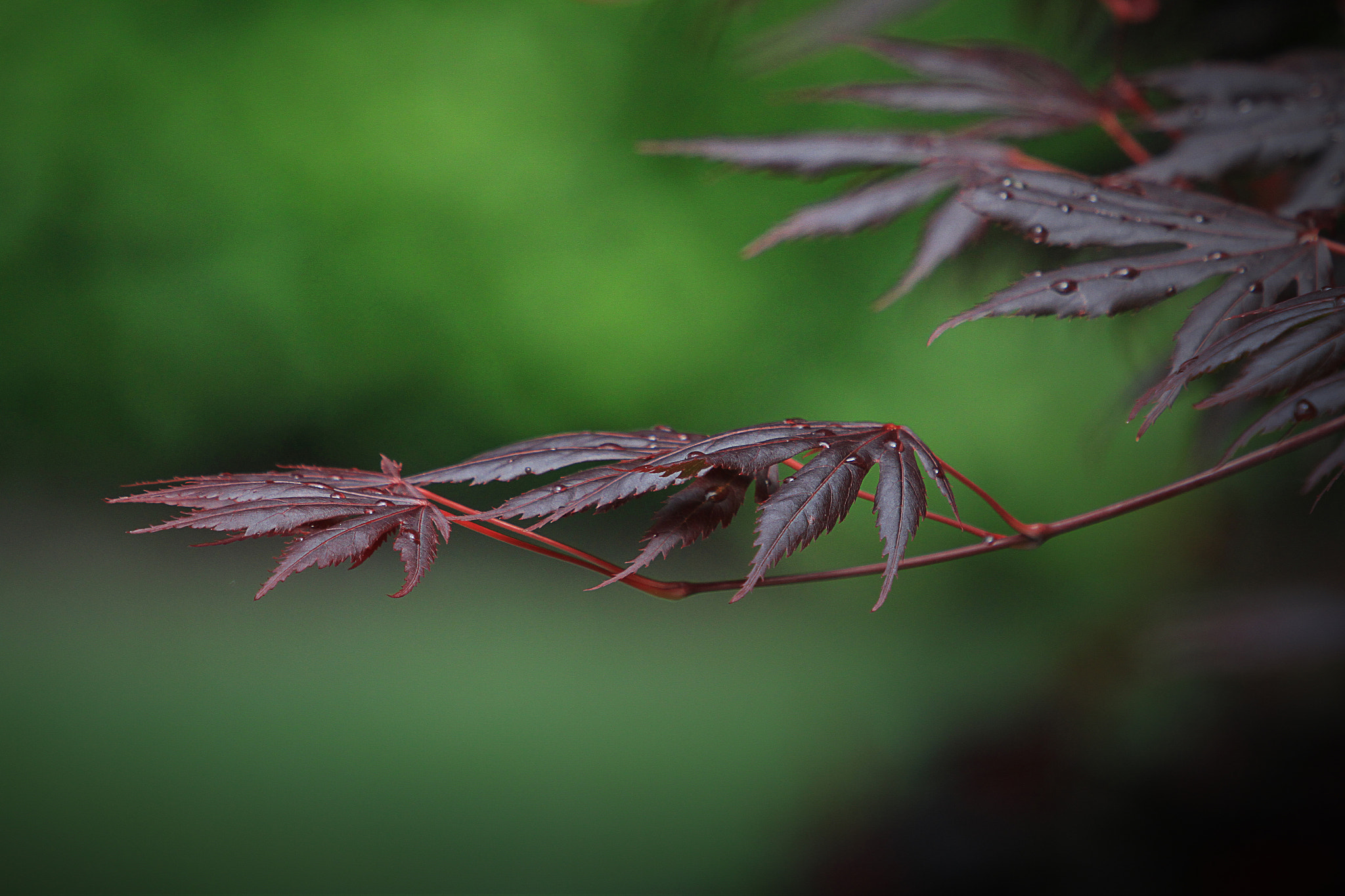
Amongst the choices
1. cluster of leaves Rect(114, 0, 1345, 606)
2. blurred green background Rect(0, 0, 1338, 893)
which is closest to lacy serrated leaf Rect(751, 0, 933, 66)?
cluster of leaves Rect(114, 0, 1345, 606)

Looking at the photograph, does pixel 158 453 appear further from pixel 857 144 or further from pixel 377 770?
pixel 857 144

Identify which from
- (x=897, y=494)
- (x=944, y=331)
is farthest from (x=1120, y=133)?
(x=897, y=494)

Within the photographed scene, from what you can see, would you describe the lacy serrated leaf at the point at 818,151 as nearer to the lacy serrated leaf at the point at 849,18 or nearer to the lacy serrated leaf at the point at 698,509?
the lacy serrated leaf at the point at 849,18

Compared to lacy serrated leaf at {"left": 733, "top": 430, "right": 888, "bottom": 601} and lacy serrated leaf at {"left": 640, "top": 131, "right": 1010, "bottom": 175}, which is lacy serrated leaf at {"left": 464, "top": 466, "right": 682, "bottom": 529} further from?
lacy serrated leaf at {"left": 640, "top": 131, "right": 1010, "bottom": 175}

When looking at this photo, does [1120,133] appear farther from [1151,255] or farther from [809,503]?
[809,503]

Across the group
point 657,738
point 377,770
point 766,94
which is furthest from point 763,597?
point 766,94

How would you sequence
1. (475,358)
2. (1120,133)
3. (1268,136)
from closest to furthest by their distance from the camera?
(1268,136) < (1120,133) < (475,358)
